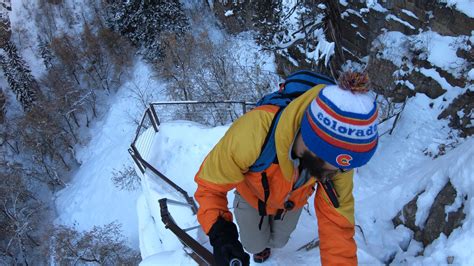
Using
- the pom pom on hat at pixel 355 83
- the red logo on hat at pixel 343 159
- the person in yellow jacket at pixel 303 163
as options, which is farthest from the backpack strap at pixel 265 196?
the pom pom on hat at pixel 355 83

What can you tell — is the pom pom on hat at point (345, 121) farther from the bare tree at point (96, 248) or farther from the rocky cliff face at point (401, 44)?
the bare tree at point (96, 248)

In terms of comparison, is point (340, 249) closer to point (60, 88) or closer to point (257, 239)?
point (257, 239)

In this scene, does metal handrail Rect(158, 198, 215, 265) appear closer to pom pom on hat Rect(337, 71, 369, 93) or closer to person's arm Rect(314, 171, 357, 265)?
person's arm Rect(314, 171, 357, 265)

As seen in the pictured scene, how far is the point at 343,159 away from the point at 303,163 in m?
0.32

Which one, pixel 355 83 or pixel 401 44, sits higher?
pixel 355 83

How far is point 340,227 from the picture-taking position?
2549 millimetres

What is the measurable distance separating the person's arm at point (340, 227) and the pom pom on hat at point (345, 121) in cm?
58

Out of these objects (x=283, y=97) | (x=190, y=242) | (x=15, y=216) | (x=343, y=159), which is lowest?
(x=15, y=216)

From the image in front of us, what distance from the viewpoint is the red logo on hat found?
1929mm

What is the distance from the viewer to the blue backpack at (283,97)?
2.26 meters

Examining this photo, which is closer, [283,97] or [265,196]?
[283,97]

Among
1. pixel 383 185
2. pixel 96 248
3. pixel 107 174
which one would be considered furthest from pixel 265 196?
pixel 107 174

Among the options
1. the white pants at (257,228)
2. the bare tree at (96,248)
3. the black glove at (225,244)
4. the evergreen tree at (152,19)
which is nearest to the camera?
the black glove at (225,244)

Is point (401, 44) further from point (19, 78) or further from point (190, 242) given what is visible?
point (19, 78)
